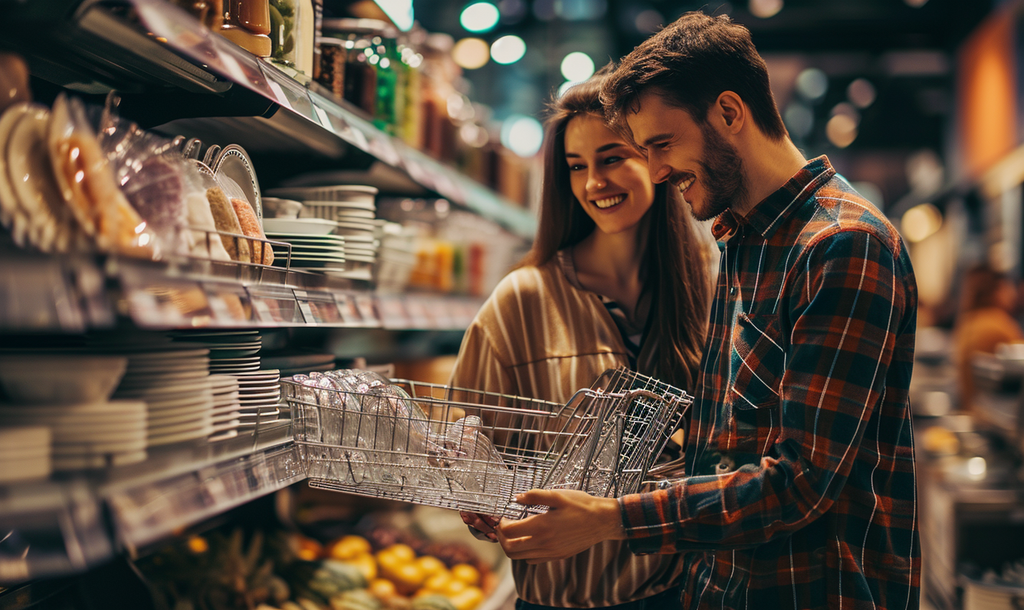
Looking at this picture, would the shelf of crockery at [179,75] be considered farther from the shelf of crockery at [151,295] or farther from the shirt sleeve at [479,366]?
the shirt sleeve at [479,366]

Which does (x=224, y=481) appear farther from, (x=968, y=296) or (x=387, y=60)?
(x=968, y=296)

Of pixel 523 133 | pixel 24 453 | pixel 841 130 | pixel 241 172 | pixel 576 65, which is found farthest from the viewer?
pixel 841 130

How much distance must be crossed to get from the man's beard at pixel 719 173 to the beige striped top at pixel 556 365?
1.46ft

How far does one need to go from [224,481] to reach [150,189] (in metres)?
0.42

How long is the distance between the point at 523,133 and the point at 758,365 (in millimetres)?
5042

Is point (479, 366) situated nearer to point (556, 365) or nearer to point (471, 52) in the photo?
point (556, 365)

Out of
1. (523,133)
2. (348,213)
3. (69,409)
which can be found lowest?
(69,409)

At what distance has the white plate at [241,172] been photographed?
1.53 meters

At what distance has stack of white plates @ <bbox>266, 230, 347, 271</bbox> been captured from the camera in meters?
1.56

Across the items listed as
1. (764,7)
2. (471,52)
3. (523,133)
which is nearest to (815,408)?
(471,52)

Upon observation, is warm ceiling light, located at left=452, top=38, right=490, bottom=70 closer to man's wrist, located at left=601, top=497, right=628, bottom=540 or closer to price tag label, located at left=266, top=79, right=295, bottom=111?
price tag label, located at left=266, top=79, right=295, bottom=111

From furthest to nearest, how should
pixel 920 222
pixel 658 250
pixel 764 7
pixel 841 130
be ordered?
1. pixel 920 222
2. pixel 841 130
3. pixel 764 7
4. pixel 658 250

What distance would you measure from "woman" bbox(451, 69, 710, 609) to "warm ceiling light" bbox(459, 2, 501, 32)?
12.3 feet

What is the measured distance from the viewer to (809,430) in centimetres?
110
